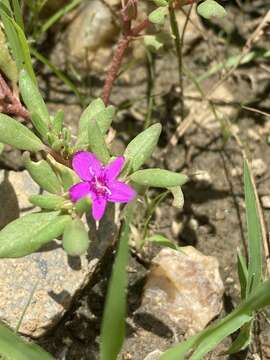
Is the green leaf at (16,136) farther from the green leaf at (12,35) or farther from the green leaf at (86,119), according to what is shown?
the green leaf at (12,35)

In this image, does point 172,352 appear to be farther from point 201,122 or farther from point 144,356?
point 201,122

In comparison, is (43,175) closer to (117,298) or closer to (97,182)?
(97,182)

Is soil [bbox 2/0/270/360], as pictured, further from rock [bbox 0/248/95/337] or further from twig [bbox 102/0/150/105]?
twig [bbox 102/0/150/105]

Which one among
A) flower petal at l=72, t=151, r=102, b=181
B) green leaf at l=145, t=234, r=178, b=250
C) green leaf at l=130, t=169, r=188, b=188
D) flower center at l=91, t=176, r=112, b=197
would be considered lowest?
green leaf at l=145, t=234, r=178, b=250

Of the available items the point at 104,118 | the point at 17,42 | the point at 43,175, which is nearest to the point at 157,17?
the point at 104,118

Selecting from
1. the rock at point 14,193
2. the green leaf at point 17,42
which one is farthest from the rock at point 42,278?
the green leaf at point 17,42

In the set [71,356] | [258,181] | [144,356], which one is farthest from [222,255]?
[71,356]

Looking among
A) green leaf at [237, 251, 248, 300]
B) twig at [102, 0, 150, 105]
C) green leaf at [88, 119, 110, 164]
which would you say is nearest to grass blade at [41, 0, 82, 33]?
twig at [102, 0, 150, 105]
